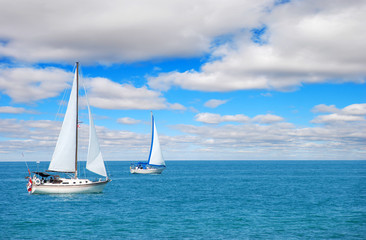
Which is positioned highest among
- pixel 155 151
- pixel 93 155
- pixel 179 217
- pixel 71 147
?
pixel 71 147

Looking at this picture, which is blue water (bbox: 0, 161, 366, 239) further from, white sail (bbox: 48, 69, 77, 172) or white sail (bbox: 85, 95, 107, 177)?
white sail (bbox: 48, 69, 77, 172)

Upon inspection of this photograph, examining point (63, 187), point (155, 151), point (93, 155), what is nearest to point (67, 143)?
point (93, 155)

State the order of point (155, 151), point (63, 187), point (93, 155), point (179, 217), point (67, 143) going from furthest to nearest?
point (155, 151) < point (67, 143) < point (93, 155) < point (63, 187) < point (179, 217)

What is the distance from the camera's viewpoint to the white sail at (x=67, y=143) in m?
57.1

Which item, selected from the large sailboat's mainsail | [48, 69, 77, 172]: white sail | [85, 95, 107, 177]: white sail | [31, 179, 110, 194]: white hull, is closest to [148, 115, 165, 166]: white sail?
[85, 95, 107, 177]: white sail

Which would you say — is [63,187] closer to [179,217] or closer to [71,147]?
[71,147]

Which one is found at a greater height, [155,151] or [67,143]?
[67,143]

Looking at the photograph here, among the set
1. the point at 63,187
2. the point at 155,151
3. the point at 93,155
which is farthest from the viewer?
the point at 155,151

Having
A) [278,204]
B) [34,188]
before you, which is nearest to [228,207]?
[278,204]

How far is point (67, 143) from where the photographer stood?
2270 inches

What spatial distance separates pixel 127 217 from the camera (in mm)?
40625

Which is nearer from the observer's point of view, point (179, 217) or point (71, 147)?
point (179, 217)

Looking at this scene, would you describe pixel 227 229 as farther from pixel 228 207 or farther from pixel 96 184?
pixel 96 184

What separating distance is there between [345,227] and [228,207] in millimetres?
17359
